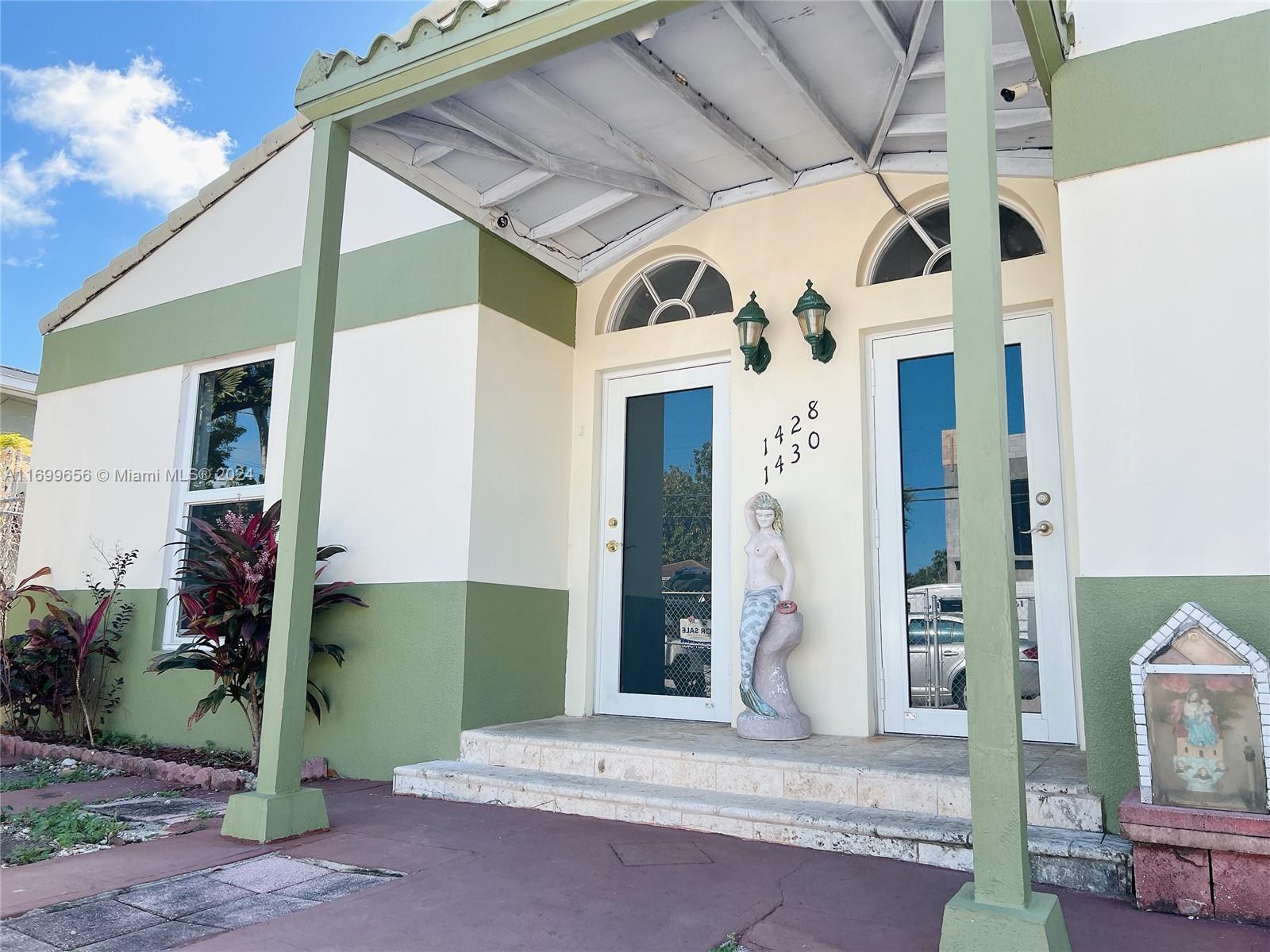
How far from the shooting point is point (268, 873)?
275 centimetres

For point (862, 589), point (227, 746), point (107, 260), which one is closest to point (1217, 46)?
point (862, 589)

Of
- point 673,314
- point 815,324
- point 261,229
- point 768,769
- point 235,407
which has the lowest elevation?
point 768,769

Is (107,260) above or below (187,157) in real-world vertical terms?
below

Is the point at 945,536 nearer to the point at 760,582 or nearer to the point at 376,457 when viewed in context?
the point at 760,582

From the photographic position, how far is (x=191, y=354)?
5883mm

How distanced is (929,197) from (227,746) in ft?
16.7

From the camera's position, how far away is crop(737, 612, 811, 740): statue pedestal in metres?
3.93

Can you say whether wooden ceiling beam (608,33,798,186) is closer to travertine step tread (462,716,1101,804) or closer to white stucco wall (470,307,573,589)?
white stucco wall (470,307,573,589)

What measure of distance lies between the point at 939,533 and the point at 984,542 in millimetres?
2170


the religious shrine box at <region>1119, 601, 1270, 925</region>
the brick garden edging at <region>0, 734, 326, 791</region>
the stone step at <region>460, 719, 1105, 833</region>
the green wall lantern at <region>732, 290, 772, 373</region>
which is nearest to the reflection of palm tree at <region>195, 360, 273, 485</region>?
the brick garden edging at <region>0, 734, 326, 791</region>

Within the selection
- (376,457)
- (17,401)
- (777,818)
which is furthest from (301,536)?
(17,401)

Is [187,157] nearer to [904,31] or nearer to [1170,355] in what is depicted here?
[904,31]

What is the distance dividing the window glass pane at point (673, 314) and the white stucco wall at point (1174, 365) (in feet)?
7.90

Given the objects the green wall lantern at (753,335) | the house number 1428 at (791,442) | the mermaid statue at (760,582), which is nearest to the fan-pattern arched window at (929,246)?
the green wall lantern at (753,335)
